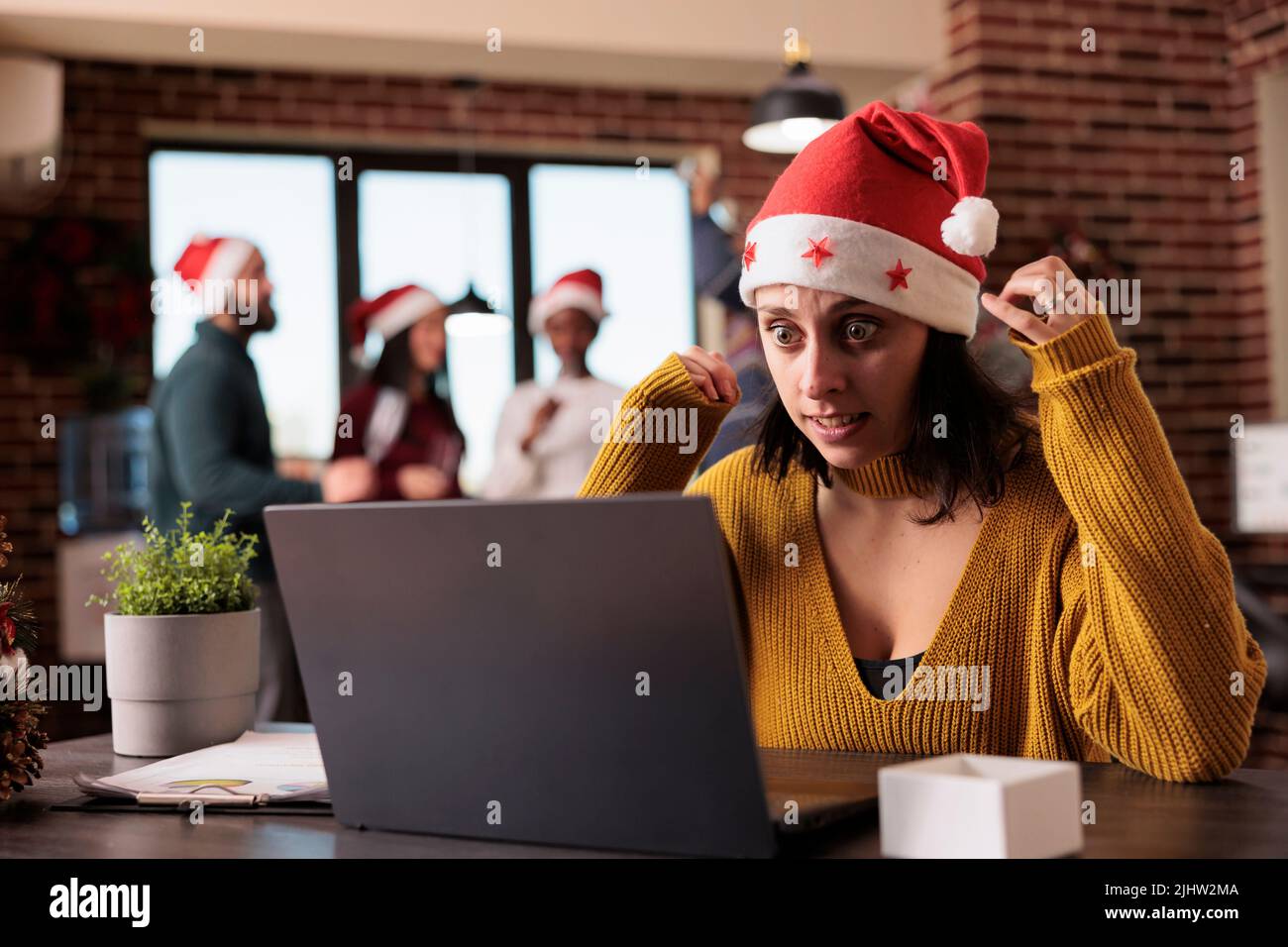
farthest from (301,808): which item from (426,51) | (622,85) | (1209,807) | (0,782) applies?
(622,85)

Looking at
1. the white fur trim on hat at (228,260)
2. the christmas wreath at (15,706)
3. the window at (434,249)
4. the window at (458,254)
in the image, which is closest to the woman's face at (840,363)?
the christmas wreath at (15,706)

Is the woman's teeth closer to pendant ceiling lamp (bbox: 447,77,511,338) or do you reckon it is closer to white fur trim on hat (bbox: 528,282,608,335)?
white fur trim on hat (bbox: 528,282,608,335)

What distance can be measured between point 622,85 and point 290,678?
360 cm

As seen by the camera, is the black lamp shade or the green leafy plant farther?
the black lamp shade

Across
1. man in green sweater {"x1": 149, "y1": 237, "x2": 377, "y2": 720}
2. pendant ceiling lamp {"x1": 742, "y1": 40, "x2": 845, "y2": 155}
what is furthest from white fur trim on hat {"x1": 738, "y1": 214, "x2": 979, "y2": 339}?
pendant ceiling lamp {"x1": 742, "y1": 40, "x2": 845, "y2": 155}

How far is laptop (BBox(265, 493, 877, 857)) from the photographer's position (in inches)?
36.4

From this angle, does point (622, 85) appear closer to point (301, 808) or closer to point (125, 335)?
point (125, 335)

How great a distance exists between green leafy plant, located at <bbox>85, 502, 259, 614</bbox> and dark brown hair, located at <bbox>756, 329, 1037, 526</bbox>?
0.76 meters

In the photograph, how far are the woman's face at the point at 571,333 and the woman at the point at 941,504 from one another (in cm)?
296

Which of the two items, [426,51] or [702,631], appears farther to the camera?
[426,51]

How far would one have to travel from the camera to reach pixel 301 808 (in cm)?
116

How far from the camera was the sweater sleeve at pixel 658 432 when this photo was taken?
1.64m

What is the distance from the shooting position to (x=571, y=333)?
471cm

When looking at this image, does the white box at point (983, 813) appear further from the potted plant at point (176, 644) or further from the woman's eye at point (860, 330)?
the potted plant at point (176, 644)
